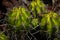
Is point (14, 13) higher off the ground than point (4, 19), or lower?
higher

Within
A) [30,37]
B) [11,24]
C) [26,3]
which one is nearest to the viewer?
[11,24]

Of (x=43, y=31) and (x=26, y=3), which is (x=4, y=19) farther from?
(x=43, y=31)

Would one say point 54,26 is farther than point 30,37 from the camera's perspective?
No

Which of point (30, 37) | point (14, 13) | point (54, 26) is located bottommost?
point (30, 37)

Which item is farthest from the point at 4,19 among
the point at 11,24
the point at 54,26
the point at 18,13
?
the point at 54,26

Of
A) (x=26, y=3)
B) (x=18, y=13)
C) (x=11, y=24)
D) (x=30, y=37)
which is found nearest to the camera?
(x=18, y=13)

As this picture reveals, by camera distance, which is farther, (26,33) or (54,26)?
(26,33)

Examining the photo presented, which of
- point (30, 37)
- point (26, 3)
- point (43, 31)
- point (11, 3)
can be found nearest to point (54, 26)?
point (43, 31)

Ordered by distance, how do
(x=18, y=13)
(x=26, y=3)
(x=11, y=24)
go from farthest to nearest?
(x=26, y=3)
(x=11, y=24)
(x=18, y=13)

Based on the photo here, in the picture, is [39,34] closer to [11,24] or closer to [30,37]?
[30,37]
